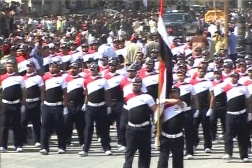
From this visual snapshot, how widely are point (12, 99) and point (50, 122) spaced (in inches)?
41.1

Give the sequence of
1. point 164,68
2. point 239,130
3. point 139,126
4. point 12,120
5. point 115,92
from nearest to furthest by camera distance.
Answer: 1. point 164,68
2. point 139,126
3. point 239,130
4. point 12,120
5. point 115,92

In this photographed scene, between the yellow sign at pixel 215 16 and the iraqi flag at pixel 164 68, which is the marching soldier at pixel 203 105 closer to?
the iraqi flag at pixel 164 68

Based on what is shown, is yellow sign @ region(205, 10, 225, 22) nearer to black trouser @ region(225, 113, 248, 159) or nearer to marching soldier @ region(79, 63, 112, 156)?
marching soldier @ region(79, 63, 112, 156)

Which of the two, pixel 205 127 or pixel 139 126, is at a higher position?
pixel 139 126

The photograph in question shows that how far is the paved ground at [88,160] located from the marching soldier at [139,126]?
72.9 inches

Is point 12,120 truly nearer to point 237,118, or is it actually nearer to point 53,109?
point 53,109

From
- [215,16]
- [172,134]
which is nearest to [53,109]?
[172,134]

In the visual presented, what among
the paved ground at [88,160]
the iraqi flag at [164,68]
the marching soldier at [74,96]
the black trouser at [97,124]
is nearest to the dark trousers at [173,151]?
the iraqi flag at [164,68]

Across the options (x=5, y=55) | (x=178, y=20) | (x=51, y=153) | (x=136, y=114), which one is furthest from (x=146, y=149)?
(x=178, y=20)

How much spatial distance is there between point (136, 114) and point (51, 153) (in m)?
3.86

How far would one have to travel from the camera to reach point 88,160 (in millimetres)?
18328

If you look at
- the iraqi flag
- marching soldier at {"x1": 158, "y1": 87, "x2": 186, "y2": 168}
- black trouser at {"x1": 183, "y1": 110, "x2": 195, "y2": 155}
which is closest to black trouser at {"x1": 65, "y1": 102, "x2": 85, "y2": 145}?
black trouser at {"x1": 183, "y1": 110, "x2": 195, "y2": 155}

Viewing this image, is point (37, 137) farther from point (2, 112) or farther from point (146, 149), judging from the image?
point (146, 149)

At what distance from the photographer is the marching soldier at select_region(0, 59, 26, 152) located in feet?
62.7
